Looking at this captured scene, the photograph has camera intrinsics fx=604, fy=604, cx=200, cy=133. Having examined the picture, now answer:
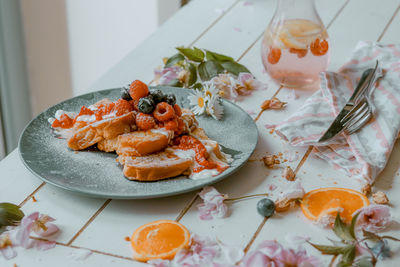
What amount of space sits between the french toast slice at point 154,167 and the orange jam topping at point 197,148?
0.07ft

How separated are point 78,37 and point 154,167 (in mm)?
2129

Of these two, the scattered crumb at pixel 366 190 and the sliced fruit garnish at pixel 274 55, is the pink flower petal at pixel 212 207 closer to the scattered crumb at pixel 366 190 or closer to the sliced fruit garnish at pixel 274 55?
the scattered crumb at pixel 366 190

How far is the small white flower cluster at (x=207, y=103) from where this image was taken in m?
1.41

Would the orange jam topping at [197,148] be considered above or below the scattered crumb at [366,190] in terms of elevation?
above

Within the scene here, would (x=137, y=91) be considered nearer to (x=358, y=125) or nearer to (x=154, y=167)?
(x=154, y=167)

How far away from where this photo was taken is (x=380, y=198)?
3.84ft

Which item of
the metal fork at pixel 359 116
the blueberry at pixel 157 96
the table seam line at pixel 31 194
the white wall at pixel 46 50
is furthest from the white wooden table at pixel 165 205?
the white wall at pixel 46 50

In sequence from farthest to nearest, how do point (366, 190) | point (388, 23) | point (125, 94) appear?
point (388, 23), point (125, 94), point (366, 190)

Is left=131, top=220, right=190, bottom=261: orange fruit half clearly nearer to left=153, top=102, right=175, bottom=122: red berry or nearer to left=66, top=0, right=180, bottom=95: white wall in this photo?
left=153, top=102, right=175, bottom=122: red berry

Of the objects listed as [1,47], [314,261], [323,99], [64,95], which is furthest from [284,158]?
[64,95]

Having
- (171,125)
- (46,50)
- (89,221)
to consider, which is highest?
(171,125)

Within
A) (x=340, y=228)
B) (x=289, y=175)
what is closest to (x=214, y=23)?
(x=289, y=175)

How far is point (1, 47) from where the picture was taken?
9.04 feet

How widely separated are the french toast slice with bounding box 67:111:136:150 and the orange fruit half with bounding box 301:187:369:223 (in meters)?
0.39
